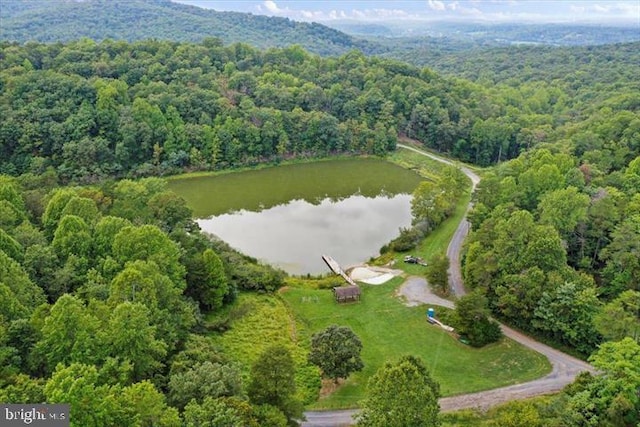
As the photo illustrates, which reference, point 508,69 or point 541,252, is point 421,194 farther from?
point 508,69

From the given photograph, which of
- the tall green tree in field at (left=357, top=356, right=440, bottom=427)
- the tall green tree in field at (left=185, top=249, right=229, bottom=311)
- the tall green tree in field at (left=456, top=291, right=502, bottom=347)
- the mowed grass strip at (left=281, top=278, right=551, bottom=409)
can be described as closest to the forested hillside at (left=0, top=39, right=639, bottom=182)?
the tall green tree in field at (left=456, top=291, right=502, bottom=347)

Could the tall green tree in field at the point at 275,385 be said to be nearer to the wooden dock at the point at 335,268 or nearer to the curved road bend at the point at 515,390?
the curved road bend at the point at 515,390

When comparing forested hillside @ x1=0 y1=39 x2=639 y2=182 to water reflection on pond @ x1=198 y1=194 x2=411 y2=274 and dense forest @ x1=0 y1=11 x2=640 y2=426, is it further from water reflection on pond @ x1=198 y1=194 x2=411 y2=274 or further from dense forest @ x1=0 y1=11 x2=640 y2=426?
water reflection on pond @ x1=198 y1=194 x2=411 y2=274

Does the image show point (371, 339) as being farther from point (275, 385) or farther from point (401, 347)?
point (275, 385)

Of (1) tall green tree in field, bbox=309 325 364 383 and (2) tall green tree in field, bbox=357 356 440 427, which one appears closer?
(2) tall green tree in field, bbox=357 356 440 427

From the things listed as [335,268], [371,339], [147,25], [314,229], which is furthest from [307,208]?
[147,25]

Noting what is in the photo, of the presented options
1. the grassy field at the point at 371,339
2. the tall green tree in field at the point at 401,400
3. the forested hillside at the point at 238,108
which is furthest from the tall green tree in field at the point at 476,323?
the forested hillside at the point at 238,108
